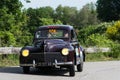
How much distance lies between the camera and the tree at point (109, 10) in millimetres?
95219

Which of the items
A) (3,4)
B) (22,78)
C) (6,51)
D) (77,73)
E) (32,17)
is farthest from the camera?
(32,17)

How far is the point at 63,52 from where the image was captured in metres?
17.1

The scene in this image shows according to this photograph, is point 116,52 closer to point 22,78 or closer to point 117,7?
point 22,78

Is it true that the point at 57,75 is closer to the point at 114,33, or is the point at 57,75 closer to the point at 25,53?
the point at 25,53

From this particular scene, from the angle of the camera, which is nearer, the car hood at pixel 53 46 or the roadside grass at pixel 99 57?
the car hood at pixel 53 46

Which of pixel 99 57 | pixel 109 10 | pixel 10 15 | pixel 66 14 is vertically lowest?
pixel 99 57

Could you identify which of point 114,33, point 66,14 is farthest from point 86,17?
point 114,33

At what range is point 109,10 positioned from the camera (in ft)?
318

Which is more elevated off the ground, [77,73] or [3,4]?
[3,4]

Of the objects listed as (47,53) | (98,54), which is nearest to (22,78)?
(47,53)

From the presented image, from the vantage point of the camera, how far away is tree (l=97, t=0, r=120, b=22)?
312ft

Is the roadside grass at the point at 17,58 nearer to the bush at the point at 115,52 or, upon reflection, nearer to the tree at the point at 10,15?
the bush at the point at 115,52

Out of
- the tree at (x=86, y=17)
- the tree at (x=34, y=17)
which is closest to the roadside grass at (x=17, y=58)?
the tree at (x=34, y=17)

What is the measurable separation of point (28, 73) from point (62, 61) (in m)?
1.57
